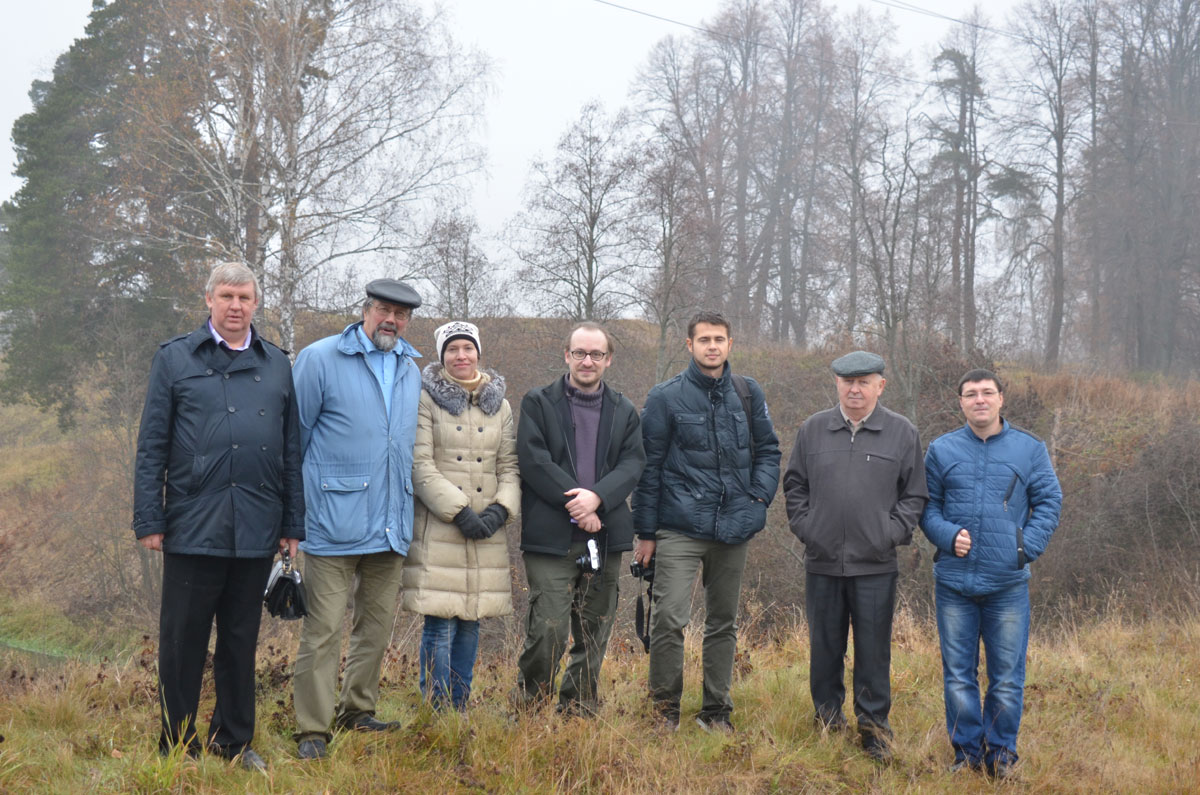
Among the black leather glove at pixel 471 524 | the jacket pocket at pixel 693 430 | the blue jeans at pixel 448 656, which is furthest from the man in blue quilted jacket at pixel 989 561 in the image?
the blue jeans at pixel 448 656

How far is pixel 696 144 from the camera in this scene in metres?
28.1

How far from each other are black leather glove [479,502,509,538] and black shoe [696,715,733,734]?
1625 mm

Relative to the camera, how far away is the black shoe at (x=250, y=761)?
3740 mm

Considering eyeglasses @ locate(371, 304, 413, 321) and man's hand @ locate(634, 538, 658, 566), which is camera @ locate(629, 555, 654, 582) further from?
eyeglasses @ locate(371, 304, 413, 321)

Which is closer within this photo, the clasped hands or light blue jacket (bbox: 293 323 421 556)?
light blue jacket (bbox: 293 323 421 556)

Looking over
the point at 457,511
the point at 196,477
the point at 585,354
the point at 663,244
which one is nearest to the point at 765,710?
the point at 457,511

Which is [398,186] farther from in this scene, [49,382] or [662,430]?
[49,382]

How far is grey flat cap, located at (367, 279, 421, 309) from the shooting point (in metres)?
4.30

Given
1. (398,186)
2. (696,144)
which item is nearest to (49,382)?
(398,186)

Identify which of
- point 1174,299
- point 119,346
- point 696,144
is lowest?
point 119,346

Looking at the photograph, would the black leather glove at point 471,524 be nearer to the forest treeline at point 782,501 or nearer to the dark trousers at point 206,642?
the dark trousers at point 206,642

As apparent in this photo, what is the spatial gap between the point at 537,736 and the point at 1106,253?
83.6ft

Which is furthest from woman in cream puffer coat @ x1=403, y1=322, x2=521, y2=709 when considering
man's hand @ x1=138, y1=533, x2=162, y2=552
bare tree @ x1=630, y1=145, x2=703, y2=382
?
bare tree @ x1=630, y1=145, x2=703, y2=382

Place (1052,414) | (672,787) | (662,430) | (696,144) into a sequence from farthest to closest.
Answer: (696,144), (1052,414), (662,430), (672,787)
